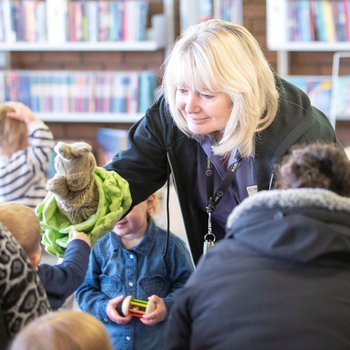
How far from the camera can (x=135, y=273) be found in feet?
7.71

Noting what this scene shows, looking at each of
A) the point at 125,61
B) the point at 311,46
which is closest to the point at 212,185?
the point at 311,46

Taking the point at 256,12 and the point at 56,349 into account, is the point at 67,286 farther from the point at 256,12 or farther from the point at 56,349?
the point at 256,12

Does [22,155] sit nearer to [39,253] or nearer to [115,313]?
[115,313]

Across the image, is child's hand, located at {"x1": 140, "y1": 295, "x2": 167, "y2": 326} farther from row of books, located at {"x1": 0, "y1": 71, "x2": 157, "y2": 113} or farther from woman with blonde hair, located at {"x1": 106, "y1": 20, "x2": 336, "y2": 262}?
row of books, located at {"x1": 0, "y1": 71, "x2": 157, "y2": 113}

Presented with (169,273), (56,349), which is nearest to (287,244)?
(56,349)

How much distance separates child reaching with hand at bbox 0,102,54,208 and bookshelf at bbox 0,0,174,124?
50.3 inches

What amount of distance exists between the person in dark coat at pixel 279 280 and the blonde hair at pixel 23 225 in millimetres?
398

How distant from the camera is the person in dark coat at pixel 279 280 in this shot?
4.34 feet

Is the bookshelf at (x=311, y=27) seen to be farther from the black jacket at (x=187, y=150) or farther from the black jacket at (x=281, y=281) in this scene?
the black jacket at (x=281, y=281)

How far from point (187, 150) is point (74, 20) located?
8.23 feet

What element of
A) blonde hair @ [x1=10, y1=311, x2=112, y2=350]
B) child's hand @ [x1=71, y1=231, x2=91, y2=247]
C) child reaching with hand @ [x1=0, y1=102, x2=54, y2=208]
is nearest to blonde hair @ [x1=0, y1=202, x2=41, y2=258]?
child's hand @ [x1=71, y1=231, x2=91, y2=247]

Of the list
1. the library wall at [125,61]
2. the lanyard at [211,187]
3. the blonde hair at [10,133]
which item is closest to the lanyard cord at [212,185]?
the lanyard at [211,187]

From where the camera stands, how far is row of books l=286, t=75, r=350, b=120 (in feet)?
13.8

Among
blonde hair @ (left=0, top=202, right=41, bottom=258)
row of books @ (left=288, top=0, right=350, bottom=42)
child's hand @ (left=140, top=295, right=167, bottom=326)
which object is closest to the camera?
blonde hair @ (left=0, top=202, right=41, bottom=258)
